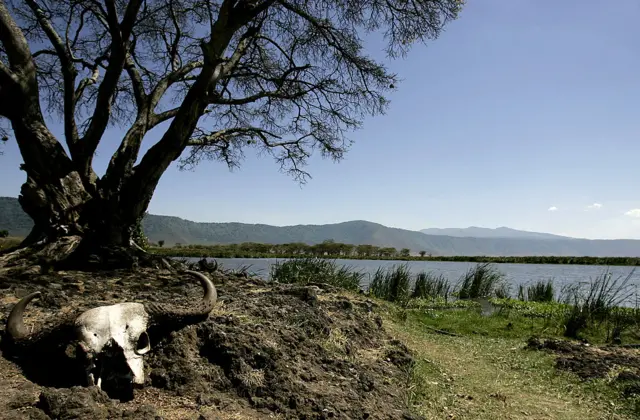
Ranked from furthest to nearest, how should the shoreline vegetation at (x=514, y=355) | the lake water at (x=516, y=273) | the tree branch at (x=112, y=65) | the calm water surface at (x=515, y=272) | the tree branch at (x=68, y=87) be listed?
the calm water surface at (x=515, y=272)
the lake water at (x=516, y=273)
the tree branch at (x=68, y=87)
the tree branch at (x=112, y=65)
the shoreline vegetation at (x=514, y=355)

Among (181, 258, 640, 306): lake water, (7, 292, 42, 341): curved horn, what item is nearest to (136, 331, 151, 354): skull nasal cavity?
(7, 292, 42, 341): curved horn

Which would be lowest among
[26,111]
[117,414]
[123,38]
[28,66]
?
[117,414]

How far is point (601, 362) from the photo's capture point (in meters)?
5.76

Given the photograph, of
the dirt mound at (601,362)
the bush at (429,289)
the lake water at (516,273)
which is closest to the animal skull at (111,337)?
the dirt mound at (601,362)

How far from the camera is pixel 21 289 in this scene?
4.57 m

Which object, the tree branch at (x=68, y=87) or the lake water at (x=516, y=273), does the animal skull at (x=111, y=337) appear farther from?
the lake water at (x=516, y=273)

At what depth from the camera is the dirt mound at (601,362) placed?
5.02 metres

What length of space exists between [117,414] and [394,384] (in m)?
2.59

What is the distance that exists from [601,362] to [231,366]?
16.4ft

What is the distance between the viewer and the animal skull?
2701mm

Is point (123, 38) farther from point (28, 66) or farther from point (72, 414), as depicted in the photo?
point (72, 414)

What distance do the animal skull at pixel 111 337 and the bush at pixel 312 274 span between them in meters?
8.37

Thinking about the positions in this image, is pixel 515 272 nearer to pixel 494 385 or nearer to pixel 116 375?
pixel 494 385

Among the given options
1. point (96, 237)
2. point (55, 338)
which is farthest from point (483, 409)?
point (96, 237)
